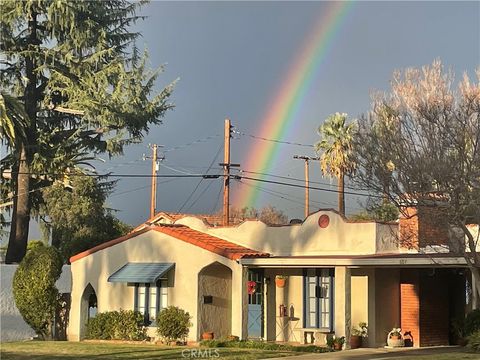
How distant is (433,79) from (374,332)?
9477 mm

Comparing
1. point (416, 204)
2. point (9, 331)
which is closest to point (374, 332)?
point (416, 204)

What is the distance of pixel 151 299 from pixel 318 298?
5867mm

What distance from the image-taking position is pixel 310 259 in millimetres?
24141

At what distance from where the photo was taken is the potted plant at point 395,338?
24453 millimetres

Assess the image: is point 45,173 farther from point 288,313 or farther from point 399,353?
point 399,353

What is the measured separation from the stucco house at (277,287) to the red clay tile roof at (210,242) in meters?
0.04

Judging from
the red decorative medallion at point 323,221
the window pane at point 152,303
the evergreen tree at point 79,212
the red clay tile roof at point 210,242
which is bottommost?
the window pane at point 152,303

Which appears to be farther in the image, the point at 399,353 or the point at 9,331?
the point at 9,331

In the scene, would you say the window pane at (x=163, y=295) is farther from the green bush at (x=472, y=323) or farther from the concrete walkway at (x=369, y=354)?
the green bush at (x=472, y=323)

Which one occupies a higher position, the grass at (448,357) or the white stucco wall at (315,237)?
the white stucco wall at (315,237)

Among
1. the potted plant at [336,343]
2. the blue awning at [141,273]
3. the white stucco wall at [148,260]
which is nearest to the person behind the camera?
the potted plant at [336,343]

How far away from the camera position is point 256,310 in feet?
88.8

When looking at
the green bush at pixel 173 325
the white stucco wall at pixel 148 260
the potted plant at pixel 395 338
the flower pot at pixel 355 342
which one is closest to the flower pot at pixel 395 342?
the potted plant at pixel 395 338

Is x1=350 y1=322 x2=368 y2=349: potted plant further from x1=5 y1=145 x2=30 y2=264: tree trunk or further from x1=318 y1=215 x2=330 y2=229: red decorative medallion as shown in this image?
x1=5 y1=145 x2=30 y2=264: tree trunk
